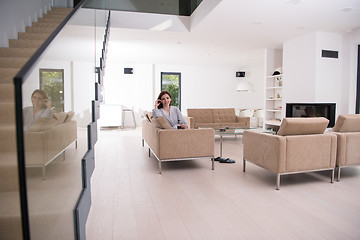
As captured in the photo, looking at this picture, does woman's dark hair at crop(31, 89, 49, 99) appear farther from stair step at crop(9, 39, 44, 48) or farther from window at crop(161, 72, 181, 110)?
window at crop(161, 72, 181, 110)

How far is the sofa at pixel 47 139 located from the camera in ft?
3.10

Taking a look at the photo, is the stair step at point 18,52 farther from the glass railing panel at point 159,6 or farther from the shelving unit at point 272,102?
the shelving unit at point 272,102

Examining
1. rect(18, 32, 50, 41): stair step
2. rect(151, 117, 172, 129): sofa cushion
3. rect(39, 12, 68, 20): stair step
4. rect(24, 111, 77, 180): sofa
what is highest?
rect(39, 12, 68, 20): stair step

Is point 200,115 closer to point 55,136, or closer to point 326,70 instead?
point 326,70

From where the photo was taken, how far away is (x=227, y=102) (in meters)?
12.3

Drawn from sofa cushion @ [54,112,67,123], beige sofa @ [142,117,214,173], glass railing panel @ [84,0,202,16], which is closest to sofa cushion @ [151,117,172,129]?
beige sofa @ [142,117,214,173]

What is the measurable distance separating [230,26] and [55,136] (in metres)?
5.29

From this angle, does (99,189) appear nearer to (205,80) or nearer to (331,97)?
(331,97)

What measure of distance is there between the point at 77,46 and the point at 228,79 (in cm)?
1091

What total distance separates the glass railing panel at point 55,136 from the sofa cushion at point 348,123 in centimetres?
333

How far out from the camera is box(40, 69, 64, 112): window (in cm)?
112

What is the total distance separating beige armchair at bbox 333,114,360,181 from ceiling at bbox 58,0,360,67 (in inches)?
85.7

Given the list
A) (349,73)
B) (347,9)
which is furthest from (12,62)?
(349,73)

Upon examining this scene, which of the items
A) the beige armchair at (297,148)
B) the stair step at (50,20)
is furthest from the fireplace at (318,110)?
the stair step at (50,20)
